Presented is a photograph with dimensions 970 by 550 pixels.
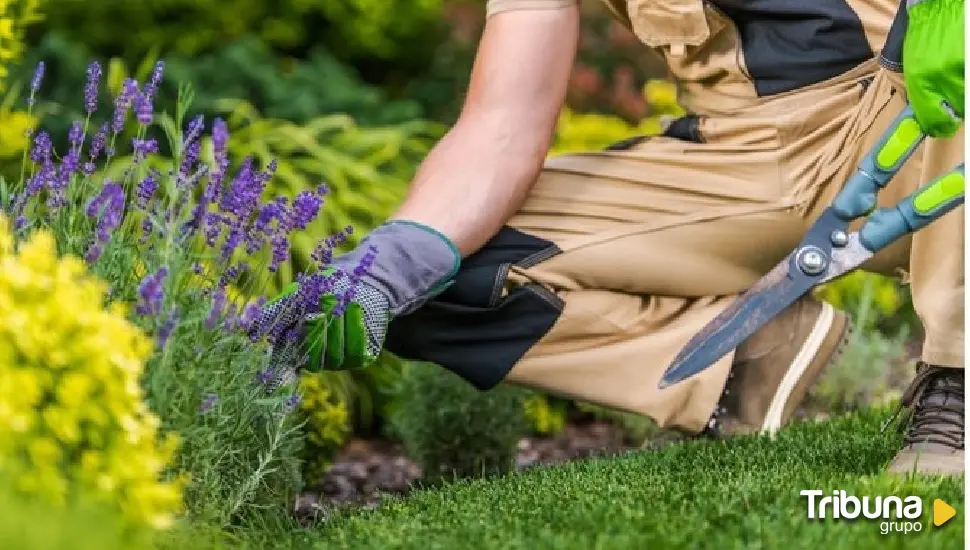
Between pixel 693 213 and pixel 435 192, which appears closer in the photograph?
pixel 435 192

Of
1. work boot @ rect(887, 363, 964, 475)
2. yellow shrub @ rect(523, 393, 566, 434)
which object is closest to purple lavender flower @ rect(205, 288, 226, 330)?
work boot @ rect(887, 363, 964, 475)

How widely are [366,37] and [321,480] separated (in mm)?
2712

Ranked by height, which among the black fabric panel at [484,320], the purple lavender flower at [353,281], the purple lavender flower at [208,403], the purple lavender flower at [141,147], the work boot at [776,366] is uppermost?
the purple lavender flower at [141,147]

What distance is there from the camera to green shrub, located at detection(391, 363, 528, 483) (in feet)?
11.0

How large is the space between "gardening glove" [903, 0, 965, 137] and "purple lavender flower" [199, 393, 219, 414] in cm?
123

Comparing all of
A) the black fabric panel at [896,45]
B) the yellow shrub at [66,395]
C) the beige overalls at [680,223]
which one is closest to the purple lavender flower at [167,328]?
the yellow shrub at [66,395]

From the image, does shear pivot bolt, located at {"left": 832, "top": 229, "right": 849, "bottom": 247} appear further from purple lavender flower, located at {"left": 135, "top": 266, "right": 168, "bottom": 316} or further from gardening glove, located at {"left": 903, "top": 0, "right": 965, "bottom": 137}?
purple lavender flower, located at {"left": 135, "top": 266, "right": 168, "bottom": 316}

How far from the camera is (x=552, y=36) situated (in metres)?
2.92

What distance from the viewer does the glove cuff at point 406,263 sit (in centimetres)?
259

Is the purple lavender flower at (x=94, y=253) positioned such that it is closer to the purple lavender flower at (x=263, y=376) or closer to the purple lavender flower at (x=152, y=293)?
the purple lavender flower at (x=152, y=293)

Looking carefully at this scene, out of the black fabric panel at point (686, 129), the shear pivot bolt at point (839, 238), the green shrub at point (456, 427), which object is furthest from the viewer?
the green shrub at point (456, 427)

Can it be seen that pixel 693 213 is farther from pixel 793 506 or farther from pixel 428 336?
pixel 793 506

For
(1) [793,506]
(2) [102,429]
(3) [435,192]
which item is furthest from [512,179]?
(2) [102,429]

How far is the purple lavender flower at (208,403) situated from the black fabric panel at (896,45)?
4.33ft
